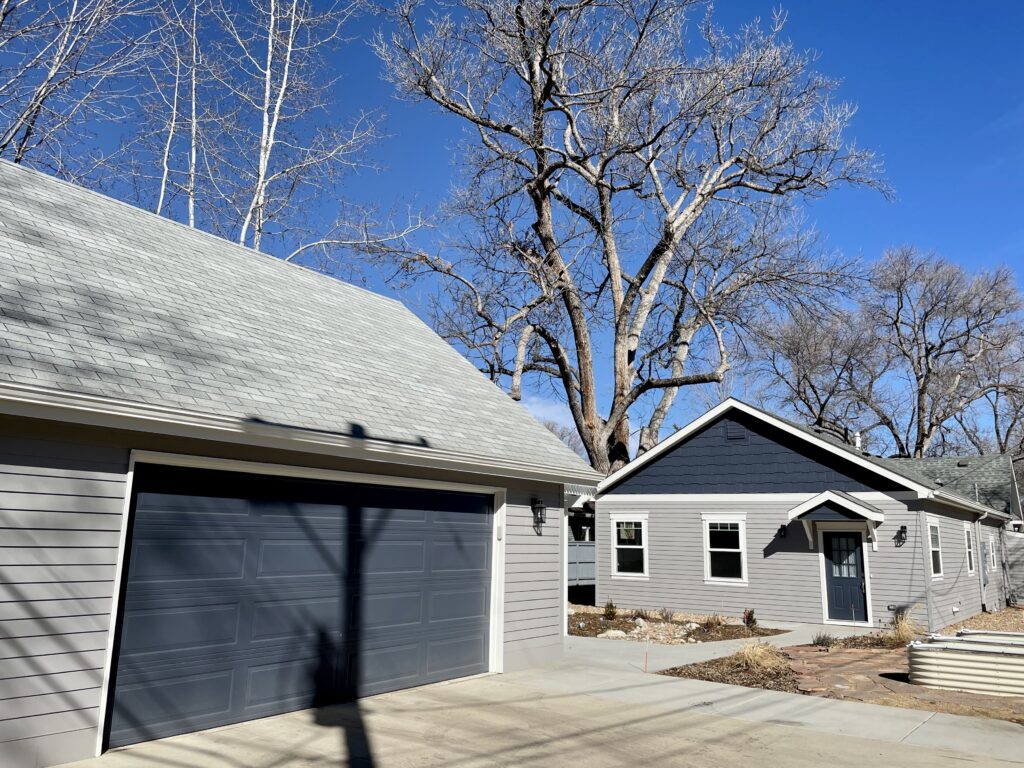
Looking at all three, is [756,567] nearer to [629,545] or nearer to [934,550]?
[629,545]

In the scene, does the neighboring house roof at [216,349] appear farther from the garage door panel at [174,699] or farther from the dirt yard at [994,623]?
the dirt yard at [994,623]

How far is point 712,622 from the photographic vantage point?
16.0 meters

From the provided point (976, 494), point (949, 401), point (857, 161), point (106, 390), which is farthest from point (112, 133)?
point (949, 401)

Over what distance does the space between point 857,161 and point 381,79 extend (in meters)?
12.9

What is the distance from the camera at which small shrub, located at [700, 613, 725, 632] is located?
15.3m

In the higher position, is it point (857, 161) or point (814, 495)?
point (857, 161)

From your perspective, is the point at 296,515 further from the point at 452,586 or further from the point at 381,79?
the point at 381,79

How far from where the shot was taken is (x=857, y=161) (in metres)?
20.6

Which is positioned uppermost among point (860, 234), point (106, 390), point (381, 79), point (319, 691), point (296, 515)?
point (381, 79)

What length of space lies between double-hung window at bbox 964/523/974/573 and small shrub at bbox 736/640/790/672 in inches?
470

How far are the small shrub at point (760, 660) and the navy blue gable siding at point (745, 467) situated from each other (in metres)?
6.90

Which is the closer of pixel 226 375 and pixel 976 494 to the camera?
pixel 226 375

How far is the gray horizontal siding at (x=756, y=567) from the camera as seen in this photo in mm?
15836

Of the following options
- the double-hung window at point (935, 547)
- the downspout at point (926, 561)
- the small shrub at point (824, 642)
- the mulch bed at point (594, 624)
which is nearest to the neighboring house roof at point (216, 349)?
the mulch bed at point (594, 624)
